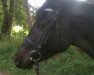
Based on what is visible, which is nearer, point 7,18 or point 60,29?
point 60,29

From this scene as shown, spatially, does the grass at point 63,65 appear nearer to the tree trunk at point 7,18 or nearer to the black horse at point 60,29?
the black horse at point 60,29

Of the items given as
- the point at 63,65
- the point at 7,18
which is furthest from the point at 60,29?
the point at 7,18

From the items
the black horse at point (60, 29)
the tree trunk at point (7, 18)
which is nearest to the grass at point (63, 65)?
the black horse at point (60, 29)

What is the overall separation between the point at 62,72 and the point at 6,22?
371 inches

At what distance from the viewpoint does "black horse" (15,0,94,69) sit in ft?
10.8

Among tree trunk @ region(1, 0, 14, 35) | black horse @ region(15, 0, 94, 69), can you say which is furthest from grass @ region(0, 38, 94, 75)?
tree trunk @ region(1, 0, 14, 35)

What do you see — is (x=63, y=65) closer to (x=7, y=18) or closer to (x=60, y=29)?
(x=60, y=29)

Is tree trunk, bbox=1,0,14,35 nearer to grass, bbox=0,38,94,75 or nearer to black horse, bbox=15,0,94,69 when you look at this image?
grass, bbox=0,38,94,75

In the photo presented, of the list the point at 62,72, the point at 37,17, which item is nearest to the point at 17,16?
the point at 62,72

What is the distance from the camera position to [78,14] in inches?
131

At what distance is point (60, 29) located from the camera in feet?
11.0

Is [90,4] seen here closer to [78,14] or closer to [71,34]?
[78,14]

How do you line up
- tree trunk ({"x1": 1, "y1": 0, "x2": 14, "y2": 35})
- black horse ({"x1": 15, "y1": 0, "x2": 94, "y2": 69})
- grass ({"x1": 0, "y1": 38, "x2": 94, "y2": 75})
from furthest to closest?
tree trunk ({"x1": 1, "y1": 0, "x2": 14, "y2": 35}) → grass ({"x1": 0, "y1": 38, "x2": 94, "y2": 75}) → black horse ({"x1": 15, "y1": 0, "x2": 94, "y2": 69})

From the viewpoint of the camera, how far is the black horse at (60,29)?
3303 millimetres
